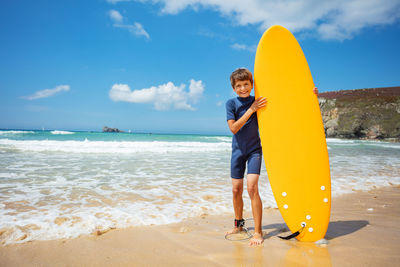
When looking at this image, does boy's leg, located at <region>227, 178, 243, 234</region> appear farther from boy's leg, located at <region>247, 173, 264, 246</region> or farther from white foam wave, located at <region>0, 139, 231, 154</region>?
white foam wave, located at <region>0, 139, 231, 154</region>

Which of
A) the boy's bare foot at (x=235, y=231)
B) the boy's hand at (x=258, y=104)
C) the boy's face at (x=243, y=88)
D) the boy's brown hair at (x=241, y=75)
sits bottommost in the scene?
the boy's bare foot at (x=235, y=231)

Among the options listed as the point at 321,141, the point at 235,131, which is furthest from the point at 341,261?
the point at 235,131

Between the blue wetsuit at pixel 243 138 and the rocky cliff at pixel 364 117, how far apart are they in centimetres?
3871

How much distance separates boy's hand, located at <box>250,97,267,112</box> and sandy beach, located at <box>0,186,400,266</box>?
1.17 meters

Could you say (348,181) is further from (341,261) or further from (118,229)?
(118,229)

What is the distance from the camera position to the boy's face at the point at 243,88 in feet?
6.84

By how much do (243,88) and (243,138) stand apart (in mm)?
467

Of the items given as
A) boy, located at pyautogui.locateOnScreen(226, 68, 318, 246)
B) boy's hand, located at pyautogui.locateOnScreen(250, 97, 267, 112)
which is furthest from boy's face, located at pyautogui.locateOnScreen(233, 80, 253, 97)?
boy's hand, located at pyautogui.locateOnScreen(250, 97, 267, 112)

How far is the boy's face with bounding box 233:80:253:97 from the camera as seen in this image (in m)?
2.08

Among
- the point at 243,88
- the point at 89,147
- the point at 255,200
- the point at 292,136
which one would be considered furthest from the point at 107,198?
the point at 89,147

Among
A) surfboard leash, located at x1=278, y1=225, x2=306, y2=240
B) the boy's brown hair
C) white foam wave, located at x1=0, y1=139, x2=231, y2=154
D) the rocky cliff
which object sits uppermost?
the rocky cliff

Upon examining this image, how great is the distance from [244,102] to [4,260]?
223cm

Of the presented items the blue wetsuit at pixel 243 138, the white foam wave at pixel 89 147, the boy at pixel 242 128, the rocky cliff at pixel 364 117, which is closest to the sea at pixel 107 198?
the boy at pixel 242 128

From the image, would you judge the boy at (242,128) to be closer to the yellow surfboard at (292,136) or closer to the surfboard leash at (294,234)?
the yellow surfboard at (292,136)
